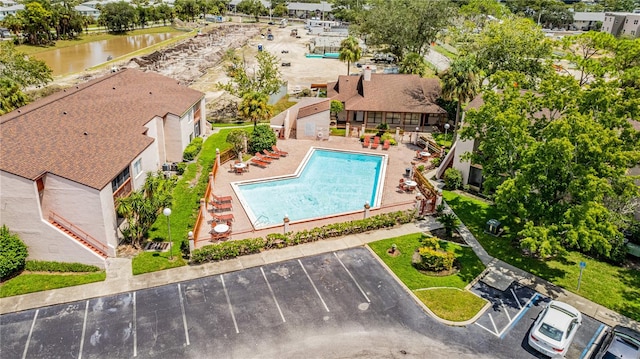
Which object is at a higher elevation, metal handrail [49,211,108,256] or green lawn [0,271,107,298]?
metal handrail [49,211,108,256]

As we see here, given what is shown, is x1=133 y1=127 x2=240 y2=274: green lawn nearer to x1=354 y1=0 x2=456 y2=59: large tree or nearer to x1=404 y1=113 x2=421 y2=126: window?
x1=404 y1=113 x2=421 y2=126: window

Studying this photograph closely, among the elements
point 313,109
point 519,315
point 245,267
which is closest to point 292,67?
point 313,109

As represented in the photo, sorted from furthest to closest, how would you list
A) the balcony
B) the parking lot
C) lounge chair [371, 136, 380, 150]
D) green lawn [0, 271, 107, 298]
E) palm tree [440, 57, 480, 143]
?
lounge chair [371, 136, 380, 150] → palm tree [440, 57, 480, 143] → the balcony → green lawn [0, 271, 107, 298] → the parking lot

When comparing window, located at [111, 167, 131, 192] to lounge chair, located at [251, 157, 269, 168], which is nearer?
window, located at [111, 167, 131, 192]

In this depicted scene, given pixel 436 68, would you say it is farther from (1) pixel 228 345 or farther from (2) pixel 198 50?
(1) pixel 228 345

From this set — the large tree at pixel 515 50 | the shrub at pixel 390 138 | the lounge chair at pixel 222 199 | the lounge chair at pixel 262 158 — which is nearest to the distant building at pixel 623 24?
the large tree at pixel 515 50

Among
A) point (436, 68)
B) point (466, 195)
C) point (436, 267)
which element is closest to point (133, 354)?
point (436, 267)

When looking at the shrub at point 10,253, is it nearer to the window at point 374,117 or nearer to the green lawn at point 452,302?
the green lawn at point 452,302

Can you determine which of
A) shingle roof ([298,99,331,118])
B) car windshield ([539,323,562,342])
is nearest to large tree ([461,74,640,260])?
car windshield ([539,323,562,342])
